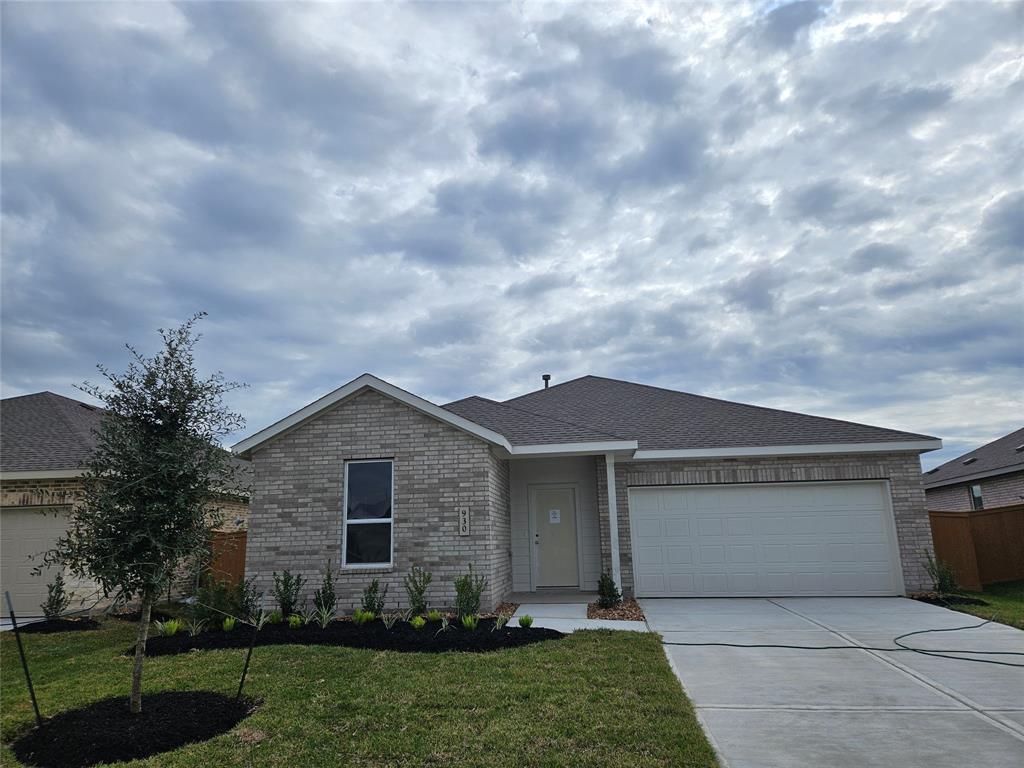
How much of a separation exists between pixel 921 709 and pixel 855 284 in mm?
10540

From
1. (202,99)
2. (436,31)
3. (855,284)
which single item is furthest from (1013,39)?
(202,99)

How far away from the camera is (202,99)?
9508 millimetres

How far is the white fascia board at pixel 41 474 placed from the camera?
12000mm

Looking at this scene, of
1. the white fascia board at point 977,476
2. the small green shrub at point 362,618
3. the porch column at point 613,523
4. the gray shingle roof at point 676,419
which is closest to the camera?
the small green shrub at point 362,618

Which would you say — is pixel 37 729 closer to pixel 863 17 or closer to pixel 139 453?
pixel 139 453

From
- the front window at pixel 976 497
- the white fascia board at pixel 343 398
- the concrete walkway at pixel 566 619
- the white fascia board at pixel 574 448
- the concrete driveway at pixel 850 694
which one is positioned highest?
the white fascia board at pixel 343 398

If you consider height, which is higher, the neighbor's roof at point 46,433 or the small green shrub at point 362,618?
the neighbor's roof at point 46,433

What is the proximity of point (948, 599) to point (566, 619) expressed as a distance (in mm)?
6892

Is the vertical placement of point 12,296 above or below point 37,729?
above

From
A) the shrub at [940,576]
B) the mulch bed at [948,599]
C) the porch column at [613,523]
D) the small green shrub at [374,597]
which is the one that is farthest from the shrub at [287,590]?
the shrub at [940,576]

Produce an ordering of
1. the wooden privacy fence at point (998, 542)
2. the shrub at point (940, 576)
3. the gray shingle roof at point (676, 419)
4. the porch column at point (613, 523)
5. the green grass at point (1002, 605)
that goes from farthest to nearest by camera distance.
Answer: the wooden privacy fence at point (998, 542) < the gray shingle roof at point (676, 419) < the shrub at point (940, 576) < the porch column at point (613, 523) < the green grass at point (1002, 605)

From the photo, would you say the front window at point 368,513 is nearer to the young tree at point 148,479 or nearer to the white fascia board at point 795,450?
the white fascia board at point 795,450

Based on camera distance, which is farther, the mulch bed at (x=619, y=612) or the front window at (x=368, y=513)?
the front window at (x=368, y=513)

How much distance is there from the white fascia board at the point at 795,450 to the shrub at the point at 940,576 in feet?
6.60
